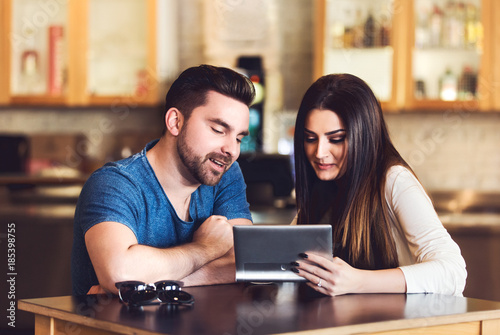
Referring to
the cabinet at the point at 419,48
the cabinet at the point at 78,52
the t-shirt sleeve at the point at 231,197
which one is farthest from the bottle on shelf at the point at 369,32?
the t-shirt sleeve at the point at 231,197

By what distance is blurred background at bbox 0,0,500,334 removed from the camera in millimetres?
4641

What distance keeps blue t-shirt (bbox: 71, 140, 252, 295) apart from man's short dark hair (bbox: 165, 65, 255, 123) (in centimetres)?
20

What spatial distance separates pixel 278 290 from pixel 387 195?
19.9 inches

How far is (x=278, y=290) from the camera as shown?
184 centimetres

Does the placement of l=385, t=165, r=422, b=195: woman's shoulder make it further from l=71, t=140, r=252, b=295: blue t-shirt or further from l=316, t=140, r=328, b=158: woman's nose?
l=71, t=140, r=252, b=295: blue t-shirt

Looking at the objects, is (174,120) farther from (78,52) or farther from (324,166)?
(78,52)

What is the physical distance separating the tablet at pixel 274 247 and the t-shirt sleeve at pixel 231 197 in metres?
0.52

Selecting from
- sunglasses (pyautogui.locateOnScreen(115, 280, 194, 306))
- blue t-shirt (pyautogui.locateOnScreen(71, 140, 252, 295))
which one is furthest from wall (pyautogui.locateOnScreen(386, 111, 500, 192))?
sunglasses (pyautogui.locateOnScreen(115, 280, 194, 306))

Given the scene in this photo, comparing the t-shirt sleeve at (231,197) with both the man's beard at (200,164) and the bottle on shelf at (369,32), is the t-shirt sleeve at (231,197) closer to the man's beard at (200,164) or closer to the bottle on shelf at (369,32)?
the man's beard at (200,164)

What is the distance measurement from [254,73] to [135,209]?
3.32m

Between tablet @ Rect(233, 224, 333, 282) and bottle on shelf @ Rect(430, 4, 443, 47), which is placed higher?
bottle on shelf @ Rect(430, 4, 443, 47)

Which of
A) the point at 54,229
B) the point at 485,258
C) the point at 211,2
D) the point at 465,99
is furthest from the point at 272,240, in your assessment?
the point at 211,2

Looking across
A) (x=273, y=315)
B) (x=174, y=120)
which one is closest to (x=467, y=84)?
(x=174, y=120)

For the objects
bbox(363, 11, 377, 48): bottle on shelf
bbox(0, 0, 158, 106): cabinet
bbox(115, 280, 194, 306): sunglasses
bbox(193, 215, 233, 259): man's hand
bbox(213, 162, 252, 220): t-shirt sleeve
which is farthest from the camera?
bbox(0, 0, 158, 106): cabinet
